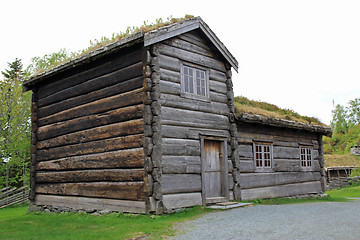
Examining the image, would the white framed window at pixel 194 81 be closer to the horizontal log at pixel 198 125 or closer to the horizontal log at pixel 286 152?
the horizontal log at pixel 198 125

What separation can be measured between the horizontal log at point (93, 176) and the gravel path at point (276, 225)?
2.38 metres

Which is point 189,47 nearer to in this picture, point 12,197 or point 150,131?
point 150,131

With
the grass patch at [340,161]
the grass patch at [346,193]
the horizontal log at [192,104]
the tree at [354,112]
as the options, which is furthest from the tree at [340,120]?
the horizontal log at [192,104]

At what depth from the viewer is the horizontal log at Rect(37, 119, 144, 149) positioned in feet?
34.1

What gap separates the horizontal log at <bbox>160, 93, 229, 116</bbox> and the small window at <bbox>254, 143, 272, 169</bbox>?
2.63 meters

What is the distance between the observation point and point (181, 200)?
1036cm

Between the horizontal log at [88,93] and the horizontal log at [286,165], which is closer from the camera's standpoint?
the horizontal log at [88,93]

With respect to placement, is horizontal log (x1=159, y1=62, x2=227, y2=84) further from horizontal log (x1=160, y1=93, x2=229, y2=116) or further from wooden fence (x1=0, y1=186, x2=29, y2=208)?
wooden fence (x1=0, y1=186, x2=29, y2=208)

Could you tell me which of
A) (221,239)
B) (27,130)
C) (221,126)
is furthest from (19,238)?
(27,130)

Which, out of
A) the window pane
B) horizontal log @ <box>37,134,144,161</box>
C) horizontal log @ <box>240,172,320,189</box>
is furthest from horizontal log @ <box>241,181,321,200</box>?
horizontal log @ <box>37,134,144,161</box>

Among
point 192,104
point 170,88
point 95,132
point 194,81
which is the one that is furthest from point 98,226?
point 194,81

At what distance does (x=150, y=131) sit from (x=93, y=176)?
10.1ft

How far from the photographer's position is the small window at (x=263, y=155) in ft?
46.6

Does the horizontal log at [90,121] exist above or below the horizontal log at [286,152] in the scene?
above
